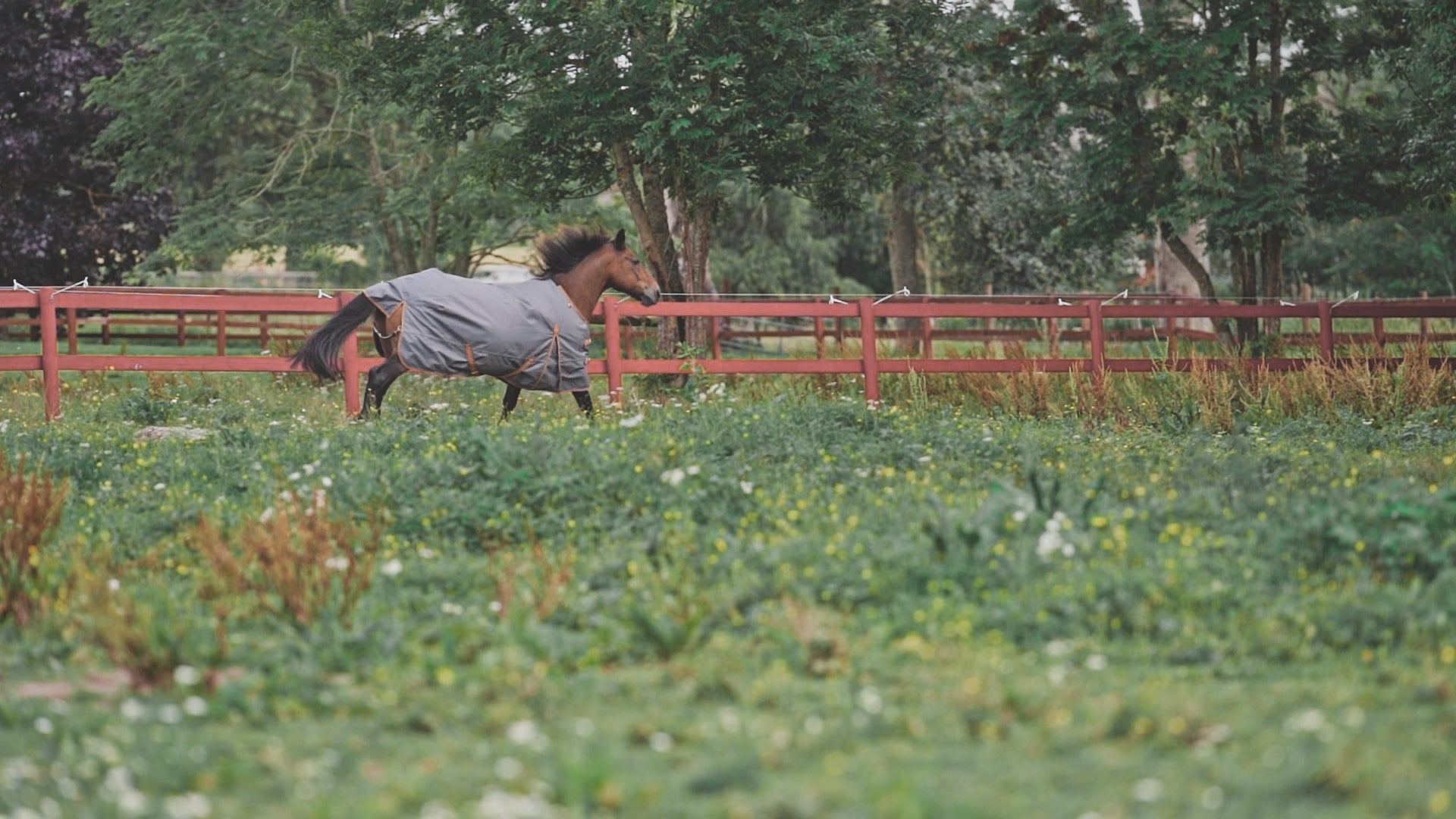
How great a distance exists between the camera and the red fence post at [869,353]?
48.6 ft

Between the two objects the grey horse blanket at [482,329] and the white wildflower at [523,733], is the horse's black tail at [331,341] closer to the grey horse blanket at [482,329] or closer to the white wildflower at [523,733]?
the grey horse blanket at [482,329]

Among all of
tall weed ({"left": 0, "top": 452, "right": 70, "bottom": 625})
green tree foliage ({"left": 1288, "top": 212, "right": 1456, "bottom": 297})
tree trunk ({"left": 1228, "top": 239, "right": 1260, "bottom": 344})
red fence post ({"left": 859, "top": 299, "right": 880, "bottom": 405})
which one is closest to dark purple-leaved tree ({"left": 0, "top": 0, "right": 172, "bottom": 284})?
red fence post ({"left": 859, "top": 299, "right": 880, "bottom": 405})

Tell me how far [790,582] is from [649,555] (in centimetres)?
106

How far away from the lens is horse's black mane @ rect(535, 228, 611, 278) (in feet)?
45.0

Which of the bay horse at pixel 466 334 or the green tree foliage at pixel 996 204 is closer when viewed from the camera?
the bay horse at pixel 466 334

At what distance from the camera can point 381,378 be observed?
12758 mm

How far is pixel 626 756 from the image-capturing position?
5.05 meters

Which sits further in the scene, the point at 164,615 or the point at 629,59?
the point at 629,59

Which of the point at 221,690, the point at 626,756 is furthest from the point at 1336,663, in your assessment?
the point at 221,690

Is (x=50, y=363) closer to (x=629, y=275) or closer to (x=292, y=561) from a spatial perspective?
(x=629, y=275)

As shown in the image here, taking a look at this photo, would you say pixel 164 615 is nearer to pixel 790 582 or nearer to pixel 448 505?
pixel 448 505

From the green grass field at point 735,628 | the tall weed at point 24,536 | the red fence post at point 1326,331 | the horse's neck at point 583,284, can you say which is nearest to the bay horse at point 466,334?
the horse's neck at point 583,284

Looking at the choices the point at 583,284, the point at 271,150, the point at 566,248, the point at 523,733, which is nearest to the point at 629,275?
the point at 583,284

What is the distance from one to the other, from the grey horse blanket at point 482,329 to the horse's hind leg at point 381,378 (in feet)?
0.69
